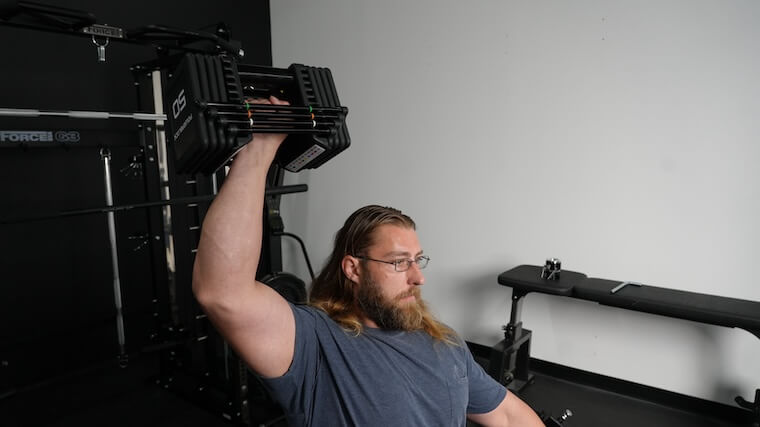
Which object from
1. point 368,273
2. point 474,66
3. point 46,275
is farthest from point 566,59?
point 46,275

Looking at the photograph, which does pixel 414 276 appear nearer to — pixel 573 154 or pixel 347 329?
pixel 347 329

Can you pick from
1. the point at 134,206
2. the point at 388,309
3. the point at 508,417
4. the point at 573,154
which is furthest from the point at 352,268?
the point at 573,154

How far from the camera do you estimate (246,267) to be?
2.82ft

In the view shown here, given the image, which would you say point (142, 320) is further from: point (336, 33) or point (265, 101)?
point (265, 101)

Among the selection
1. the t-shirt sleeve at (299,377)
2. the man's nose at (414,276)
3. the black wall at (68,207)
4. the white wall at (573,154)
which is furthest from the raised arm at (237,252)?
the white wall at (573,154)

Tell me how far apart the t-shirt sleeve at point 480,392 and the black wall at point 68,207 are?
74.3 inches

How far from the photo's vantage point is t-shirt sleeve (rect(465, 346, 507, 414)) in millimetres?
1222

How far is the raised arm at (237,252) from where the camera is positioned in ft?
2.74

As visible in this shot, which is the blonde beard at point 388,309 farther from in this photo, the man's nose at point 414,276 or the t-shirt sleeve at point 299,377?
the t-shirt sleeve at point 299,377

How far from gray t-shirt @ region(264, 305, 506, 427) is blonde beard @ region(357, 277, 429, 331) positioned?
2 cm

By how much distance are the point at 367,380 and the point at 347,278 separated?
0.29 meters

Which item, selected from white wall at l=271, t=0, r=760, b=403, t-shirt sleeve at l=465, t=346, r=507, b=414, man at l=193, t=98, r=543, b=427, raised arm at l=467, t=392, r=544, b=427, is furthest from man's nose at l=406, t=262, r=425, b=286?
white wall at l=271, t=0, r=760, b=403

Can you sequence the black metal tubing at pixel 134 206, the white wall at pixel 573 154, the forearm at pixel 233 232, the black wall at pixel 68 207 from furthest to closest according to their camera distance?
the black wall at pixel 68 207
the white wall at pixel 573 154
the black metal tubing at pixel 134 206
the forearm at pixel 233 232

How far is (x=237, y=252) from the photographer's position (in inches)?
33.1
